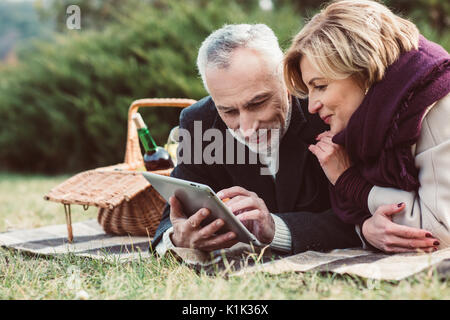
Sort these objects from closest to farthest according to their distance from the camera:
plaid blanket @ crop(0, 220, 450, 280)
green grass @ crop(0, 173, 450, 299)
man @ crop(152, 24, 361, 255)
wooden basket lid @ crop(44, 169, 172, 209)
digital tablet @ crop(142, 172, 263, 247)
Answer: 1. green grass @ crop(0, 173, 450, 299)
2. plaid blanket @ crop(0, 220, 450, 280)
3. digital tablet @ crop(142, 172, 263, 247)
4. man @ crop(152, 24, 361, 255)
5. wooden basket lid @ crop(44, 169, 172, 209)

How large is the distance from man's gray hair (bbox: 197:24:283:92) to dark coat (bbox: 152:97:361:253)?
0.31m

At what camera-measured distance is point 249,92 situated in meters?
2.67

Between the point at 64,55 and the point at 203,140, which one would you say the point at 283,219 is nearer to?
the point at 203,140

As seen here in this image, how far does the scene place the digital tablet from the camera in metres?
2.22

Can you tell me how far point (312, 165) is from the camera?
2.89 meters

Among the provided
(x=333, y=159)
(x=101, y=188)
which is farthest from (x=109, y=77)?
(x=333, y=159)

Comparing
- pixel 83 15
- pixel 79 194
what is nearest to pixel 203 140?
pixel 79 194

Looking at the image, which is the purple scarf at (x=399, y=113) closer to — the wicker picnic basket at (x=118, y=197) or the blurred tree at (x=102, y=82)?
the wicker picnic basket at (x=118, y=197)

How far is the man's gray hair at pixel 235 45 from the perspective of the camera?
2.73 metres

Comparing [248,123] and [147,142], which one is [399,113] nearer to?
[248,123]

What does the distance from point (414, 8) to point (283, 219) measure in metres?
6.94

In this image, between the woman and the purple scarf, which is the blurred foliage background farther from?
the purple scarf

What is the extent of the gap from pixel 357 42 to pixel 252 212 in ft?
3.00

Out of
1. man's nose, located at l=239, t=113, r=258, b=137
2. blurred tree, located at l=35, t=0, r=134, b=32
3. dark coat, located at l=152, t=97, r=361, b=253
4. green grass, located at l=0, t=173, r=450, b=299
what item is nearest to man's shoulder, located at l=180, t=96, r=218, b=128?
dark coat, located at l=152, t=97, r=361, b=253
